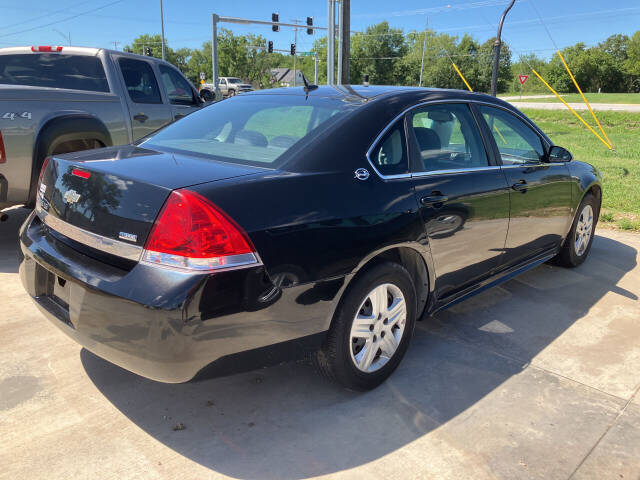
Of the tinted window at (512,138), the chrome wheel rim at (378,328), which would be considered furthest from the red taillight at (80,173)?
the tinted window at (512,138)

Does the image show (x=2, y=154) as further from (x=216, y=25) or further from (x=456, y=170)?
(x=216, y=25)

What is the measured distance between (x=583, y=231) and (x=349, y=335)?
11.7ft

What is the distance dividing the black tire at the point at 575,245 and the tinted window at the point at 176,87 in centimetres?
494

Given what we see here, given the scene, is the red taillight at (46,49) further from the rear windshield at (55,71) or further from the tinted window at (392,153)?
the tinted window at (392,153)

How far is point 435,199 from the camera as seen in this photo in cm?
312

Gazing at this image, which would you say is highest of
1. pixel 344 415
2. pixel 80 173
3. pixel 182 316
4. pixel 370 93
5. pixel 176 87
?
pixel 176 87

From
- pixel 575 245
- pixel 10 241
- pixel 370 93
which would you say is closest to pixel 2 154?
pixel 10 241

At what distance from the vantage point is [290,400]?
288cm

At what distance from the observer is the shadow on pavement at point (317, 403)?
2465mm

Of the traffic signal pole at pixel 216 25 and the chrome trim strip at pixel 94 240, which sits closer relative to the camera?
the chrome trim strip at pixel 94 240

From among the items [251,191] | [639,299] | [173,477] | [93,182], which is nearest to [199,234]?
[251,191]

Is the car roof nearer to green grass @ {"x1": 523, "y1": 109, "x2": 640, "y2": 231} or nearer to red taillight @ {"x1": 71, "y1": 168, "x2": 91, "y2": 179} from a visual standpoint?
red taillight @ {"x1": 71, "y1": 168, "x2": 91, "y2": 179}

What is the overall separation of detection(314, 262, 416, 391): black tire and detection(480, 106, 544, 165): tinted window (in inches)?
61.2

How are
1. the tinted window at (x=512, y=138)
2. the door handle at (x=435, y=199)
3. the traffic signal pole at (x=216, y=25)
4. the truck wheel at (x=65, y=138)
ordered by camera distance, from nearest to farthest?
the door handle at (x=435, y=199) → the tinted window at (x=512, y=138) → the truck wheel at (x=65, y=138) → the traffic signal pole at (x=216, y=25)
